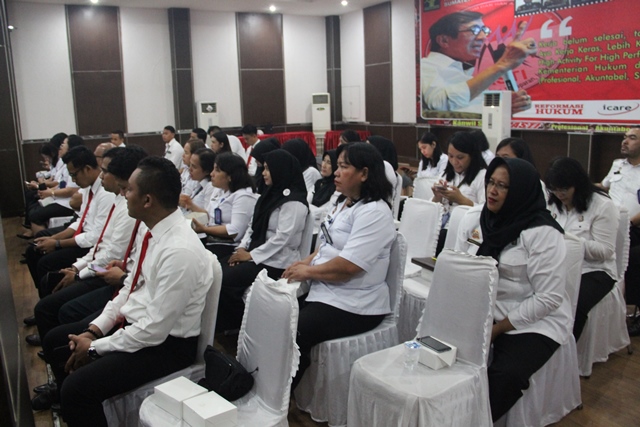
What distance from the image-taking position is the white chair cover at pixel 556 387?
252cm

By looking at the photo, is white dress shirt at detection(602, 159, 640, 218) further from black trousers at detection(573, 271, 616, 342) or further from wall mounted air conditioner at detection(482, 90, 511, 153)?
wall mounted air conditioner at detection(482, 90, 511, 153)

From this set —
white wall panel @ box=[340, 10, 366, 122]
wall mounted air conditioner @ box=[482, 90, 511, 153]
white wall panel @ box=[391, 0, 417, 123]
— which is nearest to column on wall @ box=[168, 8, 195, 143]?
white wall panel @ box=[340, 10, 366, 122]

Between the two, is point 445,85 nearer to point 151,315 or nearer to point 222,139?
point 222,139

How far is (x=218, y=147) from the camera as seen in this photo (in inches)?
271

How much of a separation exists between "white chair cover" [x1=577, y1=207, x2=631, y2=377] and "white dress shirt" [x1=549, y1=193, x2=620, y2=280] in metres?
0.17

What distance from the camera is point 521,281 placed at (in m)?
2.51

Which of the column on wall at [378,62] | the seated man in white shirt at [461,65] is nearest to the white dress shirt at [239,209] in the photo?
the seated man in white shirt at [461,65]

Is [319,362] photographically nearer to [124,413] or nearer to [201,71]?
[124,413]

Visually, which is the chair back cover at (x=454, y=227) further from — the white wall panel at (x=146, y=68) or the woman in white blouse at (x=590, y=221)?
the white wall panel at (x=146, y=68)

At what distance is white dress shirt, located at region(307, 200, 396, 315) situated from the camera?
2.66 m

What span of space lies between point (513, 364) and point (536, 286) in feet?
1.16

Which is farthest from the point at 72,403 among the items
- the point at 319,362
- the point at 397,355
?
the point at 397,355

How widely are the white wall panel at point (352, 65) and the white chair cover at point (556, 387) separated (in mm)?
9354

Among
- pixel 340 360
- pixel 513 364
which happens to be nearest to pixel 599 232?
pixel 513 364
